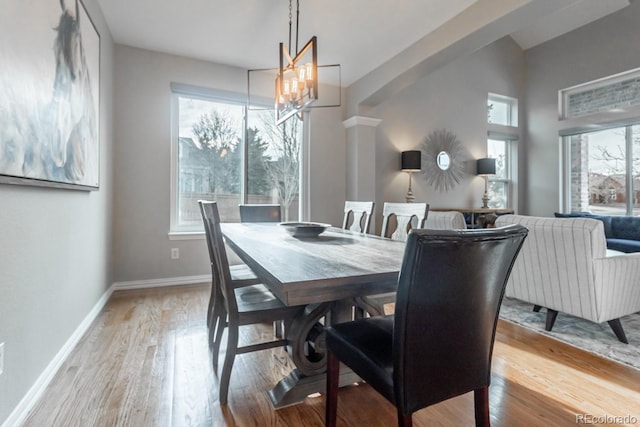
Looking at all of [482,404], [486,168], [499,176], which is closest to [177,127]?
[482,404]

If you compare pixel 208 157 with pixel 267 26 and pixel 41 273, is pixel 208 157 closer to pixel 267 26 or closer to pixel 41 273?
pixel 267 26

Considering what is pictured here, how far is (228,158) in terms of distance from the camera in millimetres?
3922

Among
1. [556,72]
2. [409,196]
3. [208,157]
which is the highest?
[556,72]

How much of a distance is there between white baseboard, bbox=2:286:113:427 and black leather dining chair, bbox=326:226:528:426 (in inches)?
58.3

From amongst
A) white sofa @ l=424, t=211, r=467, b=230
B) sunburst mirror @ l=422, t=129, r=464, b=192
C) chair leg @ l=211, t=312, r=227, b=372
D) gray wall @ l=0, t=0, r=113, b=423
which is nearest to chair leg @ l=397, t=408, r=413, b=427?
chair leg @ l=211, t=312, r=227, b=372

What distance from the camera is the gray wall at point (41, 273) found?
1.30 metres

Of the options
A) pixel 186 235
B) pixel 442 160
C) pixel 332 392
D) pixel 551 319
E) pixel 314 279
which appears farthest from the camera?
pixel 442 160

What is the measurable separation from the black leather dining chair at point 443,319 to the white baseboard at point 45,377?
1.48 m

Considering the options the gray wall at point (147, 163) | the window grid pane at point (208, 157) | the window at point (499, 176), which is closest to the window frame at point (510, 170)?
the window at point (499, 176)

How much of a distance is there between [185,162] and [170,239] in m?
0.91

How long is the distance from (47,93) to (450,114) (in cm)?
532

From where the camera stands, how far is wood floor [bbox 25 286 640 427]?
1396 mm

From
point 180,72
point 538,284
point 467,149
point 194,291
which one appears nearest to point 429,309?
point 538,284

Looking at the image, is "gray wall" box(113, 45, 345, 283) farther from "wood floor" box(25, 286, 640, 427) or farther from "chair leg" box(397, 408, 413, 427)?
"chair leg" box(397, 408, 413, 427)
